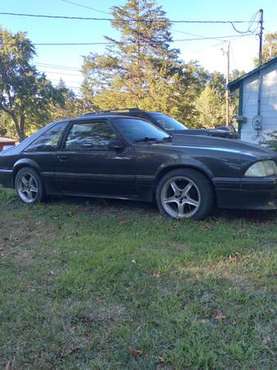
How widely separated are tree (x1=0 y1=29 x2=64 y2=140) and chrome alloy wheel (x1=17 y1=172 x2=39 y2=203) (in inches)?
1369

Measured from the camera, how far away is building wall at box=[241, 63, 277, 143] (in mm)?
15495

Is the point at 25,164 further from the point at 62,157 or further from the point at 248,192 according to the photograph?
the point at 248,192

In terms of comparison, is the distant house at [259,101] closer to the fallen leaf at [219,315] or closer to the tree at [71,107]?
the fallen leaf at [219,315]

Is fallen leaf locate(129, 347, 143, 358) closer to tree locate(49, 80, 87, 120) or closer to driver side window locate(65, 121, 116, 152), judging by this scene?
driver side window locate(65, 121, 116, 152)

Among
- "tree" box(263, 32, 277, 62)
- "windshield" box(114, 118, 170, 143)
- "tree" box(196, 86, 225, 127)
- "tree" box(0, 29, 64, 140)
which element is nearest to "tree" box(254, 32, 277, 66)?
"tree" box(263, 32, 277, 62)

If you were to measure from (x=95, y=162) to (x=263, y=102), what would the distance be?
35.3 ft

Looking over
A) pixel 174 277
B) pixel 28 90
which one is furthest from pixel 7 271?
pixel 28 90

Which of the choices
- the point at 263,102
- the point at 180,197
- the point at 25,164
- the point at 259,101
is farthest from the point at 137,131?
the point at 263,102

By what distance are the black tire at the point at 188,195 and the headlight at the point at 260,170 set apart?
493mm

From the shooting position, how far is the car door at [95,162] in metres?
6.02

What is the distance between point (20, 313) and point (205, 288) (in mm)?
1326

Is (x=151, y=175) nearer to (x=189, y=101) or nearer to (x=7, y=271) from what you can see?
(x=7, y=271)

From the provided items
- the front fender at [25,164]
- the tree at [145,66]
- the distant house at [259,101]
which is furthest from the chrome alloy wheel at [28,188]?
the tree at [145,66]

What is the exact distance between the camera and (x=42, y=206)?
6.69 m
